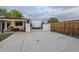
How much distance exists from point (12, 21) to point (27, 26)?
3.38 metres

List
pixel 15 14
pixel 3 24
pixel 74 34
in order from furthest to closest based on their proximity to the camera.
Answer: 1. pixel 15 14
2. pixel 3 24
3. pixel 74 34

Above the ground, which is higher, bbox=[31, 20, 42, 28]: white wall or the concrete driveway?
bbox=[31, 20, 42, 28]: white wall

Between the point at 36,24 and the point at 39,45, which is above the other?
the point at 36,24

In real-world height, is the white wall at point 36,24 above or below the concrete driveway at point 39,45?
above

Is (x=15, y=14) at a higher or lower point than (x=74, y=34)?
higher

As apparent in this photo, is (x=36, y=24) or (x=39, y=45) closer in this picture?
(x=39, y=45)

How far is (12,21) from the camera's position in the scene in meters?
31.3

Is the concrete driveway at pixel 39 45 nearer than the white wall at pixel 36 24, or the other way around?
the concrete driveway at pixel 39 45

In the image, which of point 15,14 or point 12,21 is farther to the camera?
point 15,14

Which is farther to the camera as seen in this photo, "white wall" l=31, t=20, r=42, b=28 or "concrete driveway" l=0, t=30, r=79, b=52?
"white wall" l=31, t=20, r=42, b=28
